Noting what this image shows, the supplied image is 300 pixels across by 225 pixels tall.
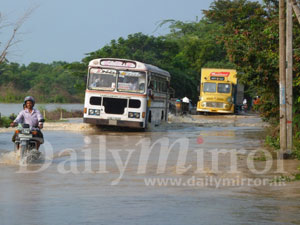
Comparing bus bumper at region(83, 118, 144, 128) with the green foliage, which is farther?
bus bumper at region(83, 118, 144, 128)

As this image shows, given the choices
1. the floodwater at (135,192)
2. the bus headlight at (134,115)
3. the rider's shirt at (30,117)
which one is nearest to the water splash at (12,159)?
the floodwater at (135,192)

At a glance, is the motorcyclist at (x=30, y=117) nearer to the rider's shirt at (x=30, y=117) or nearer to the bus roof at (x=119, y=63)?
the rider's shirt at (x=30, y=117)

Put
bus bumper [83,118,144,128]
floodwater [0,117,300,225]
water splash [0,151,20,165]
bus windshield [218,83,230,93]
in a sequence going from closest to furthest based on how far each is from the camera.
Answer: floodwater [0,117,300,225] < water splash [0,151,20,165] < bus bumper [83,118,144,128] < bus windshield [218,83,230,93]

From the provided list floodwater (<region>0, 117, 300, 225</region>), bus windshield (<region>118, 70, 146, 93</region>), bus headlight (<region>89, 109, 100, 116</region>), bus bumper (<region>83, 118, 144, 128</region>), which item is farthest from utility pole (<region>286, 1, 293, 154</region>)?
bus headlight (<region>89, 109, 100, 116</region>)

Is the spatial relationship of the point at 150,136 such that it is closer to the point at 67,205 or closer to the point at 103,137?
the point at 103,137

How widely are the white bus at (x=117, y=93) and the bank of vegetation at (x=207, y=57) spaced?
1.02 metres

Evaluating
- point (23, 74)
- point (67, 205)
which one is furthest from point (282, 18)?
point (23, 74)

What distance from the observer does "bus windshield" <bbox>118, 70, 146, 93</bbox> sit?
86.0ft

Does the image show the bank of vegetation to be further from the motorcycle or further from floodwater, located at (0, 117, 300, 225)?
the motorcycle

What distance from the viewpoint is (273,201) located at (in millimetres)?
9453

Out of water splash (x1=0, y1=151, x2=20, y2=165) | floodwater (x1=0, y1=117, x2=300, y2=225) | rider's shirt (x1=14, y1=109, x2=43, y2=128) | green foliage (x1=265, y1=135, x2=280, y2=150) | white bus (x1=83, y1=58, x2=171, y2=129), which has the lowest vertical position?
floodwater (x1=0, y1=117, x2=300, y2=225)

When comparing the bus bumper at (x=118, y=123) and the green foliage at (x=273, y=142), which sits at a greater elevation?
the bus bumper at (x=118, y=123)

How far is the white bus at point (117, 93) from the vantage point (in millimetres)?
26125

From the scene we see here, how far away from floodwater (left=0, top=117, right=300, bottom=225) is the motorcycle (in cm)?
33
